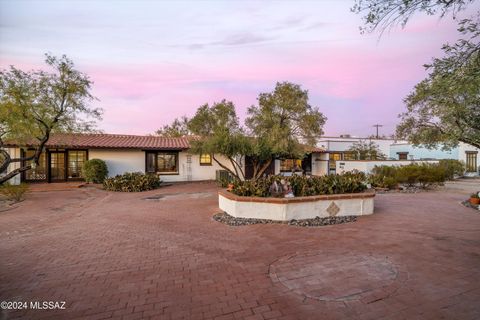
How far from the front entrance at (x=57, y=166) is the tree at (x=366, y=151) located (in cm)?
2620

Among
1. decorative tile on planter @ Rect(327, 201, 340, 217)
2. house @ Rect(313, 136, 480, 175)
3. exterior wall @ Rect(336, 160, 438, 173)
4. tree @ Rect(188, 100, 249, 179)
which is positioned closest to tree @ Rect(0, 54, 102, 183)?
tree @ Rect(188, 100, 249, 179)

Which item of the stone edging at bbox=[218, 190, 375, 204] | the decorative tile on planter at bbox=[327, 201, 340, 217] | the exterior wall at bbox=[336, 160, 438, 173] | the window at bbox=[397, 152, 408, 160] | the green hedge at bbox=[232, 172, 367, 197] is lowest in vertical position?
the decorative tile on planter at bbox=[327, 201, 340, 217]

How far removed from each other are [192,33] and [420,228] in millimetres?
9887

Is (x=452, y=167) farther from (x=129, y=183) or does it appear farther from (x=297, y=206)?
(x=129, y=183)

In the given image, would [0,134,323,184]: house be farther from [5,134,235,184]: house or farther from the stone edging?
the stone edging

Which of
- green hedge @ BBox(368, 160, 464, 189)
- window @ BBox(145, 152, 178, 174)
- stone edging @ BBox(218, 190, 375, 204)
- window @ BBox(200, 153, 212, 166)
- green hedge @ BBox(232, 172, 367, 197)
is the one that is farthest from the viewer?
window @ BBox(200, 153, 212, 166)

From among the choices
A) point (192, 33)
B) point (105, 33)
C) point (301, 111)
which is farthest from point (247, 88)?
point (105, 33)

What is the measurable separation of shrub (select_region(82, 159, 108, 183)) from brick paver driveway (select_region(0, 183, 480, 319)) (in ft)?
28.6

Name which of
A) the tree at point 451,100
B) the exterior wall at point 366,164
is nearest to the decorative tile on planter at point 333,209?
the tree at point 451,100

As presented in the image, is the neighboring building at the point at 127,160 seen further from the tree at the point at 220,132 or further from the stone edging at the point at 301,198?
the stone edging at the point at 301,198

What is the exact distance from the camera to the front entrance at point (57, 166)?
17.0 m

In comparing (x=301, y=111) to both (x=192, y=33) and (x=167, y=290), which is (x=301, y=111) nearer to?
(x=192, y=33)

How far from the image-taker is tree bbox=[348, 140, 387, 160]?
25.9m

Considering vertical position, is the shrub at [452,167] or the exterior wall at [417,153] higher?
the exterior wall at [417,153]
